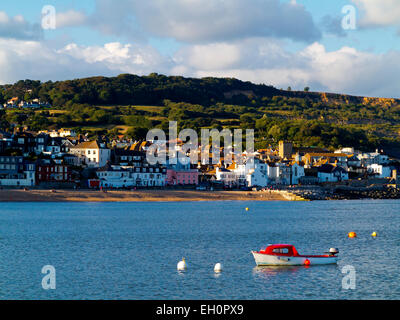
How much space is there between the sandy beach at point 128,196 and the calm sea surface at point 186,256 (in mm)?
24240

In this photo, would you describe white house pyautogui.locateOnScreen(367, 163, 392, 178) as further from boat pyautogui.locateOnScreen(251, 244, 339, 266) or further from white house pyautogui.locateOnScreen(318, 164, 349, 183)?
boat pyautogui.locateOnScreen(251, 244, 339, 266)

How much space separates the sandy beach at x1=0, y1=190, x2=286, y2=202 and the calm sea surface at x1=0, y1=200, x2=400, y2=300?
24.2 m

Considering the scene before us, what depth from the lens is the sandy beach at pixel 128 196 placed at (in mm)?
93375

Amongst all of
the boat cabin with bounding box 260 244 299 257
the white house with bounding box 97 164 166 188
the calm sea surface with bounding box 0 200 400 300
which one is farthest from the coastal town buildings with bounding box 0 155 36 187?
the boat cabin with bounding box 260 244 299 257

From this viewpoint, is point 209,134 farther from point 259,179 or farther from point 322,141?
point 259,179

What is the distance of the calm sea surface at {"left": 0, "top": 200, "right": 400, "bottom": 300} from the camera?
28.0 m

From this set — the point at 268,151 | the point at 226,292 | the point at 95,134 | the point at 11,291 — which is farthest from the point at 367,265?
the point at 95,134

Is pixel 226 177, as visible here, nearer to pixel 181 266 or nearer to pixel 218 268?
pixel 181 266

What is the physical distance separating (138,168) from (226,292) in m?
84.9

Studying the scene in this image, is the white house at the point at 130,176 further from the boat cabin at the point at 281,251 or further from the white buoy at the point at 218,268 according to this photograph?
the white buoy at the point at 218,268

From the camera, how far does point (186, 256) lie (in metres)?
38.0

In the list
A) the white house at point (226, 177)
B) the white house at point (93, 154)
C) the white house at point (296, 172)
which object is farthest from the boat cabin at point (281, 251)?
the white house at point (296, 172)

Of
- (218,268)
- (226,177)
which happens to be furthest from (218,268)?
(226,177)
